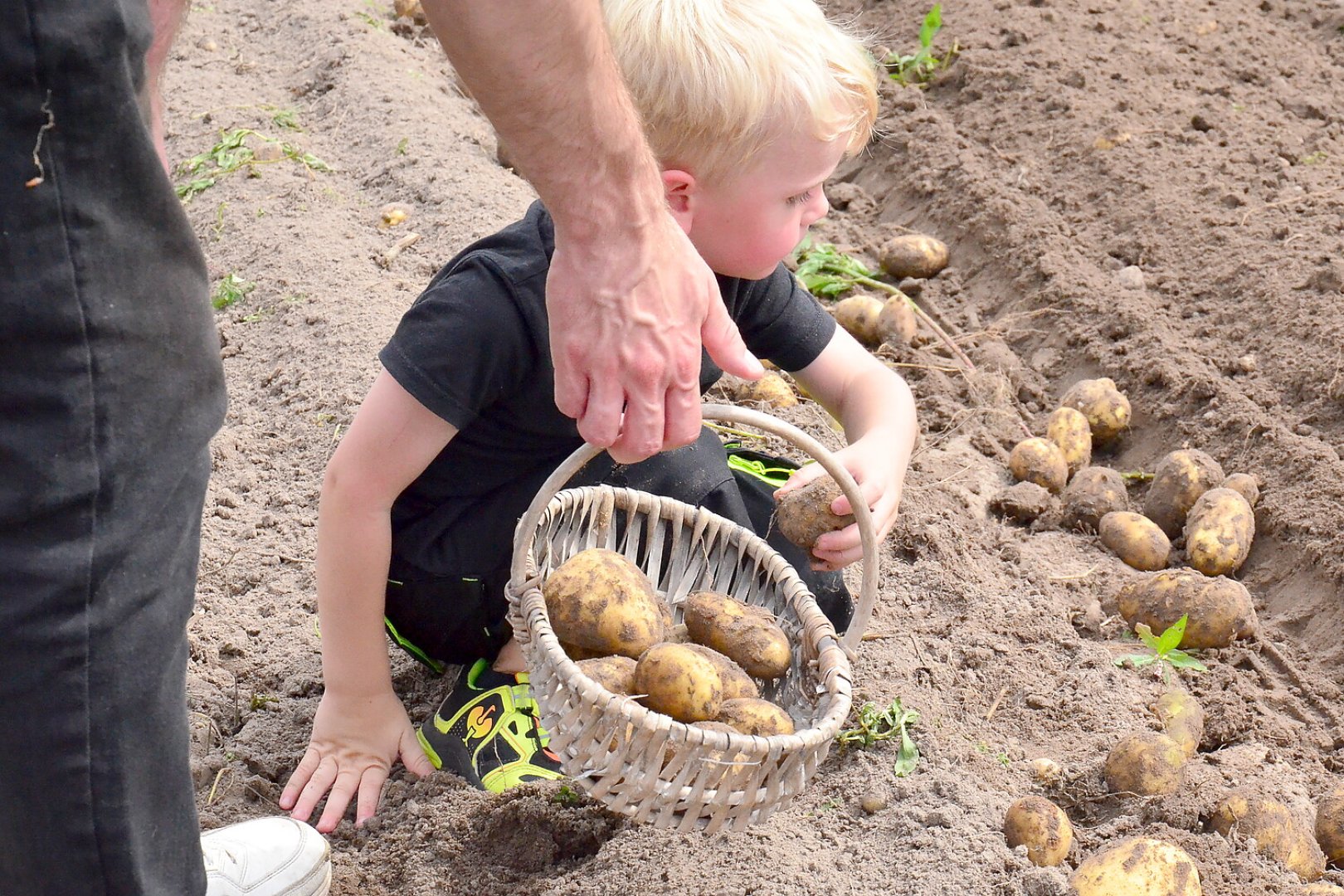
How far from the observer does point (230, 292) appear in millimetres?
3760

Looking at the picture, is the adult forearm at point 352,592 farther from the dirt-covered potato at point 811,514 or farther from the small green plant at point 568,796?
the dirt-covered potato at point 811,514

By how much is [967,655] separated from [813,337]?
766 mm

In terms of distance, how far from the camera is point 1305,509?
317 centimetres

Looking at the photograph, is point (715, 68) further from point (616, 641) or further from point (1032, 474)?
point (1032, 474)

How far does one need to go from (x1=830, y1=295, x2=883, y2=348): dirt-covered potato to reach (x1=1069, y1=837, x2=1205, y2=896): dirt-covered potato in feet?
6.98

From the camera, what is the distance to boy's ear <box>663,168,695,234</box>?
2092 millimetres

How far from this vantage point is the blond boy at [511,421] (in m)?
2.05

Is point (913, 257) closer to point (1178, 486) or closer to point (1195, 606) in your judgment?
point (1178, 486)

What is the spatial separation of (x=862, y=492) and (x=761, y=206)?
0.51m

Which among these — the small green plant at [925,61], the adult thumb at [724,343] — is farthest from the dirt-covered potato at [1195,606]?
the small green plant at [925,61]

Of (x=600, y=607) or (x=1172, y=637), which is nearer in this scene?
(x=600, y=607)

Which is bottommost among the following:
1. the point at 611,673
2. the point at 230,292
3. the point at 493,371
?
the point at 230,292

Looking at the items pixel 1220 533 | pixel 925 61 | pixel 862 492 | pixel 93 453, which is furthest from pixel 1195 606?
pixel 925 61

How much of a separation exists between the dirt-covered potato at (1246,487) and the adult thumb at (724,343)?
6.81ft
